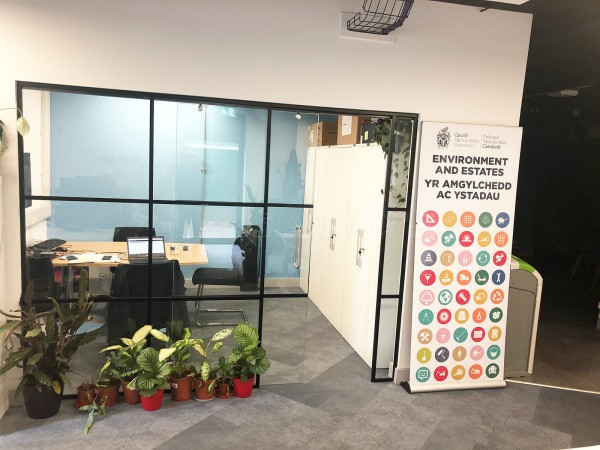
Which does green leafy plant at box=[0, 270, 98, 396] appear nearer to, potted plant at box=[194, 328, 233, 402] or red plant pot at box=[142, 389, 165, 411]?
red plant pot at box=[142, 389, 165, 411]

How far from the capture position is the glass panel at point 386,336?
13.3ft

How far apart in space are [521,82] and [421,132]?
1083 millimetres

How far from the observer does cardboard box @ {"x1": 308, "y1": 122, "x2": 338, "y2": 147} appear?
3.92 meters

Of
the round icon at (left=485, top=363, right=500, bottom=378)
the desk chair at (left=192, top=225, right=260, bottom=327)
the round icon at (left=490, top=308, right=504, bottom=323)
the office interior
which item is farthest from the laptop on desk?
the round icon at (left=485, top=363, right=500, bottom=378)

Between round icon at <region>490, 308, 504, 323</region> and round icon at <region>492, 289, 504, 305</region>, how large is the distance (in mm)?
68

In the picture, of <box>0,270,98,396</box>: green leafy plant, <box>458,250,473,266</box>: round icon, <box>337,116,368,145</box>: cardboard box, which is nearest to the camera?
<box>0,270,98,396</box>: green leafy plant

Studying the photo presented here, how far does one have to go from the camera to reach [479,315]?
13.2 ft

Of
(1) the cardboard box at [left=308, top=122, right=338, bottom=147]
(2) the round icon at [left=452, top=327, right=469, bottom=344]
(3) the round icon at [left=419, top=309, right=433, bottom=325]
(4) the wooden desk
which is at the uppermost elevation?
(1) the cardboard box at [left=308, top=122, right=338, bottom=147]

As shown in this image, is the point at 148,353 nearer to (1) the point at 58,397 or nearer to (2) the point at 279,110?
(1) the point at 58,397

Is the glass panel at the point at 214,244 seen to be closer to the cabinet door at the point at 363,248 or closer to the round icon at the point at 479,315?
the cabinet door at the point at 363,248

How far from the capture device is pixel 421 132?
12.3 feet

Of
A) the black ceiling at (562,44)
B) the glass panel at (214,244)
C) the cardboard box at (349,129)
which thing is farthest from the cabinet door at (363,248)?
the black ceiling at (562,44)

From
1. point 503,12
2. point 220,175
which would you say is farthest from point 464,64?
point 220,175

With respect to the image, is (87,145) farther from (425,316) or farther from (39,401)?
(425,316)
